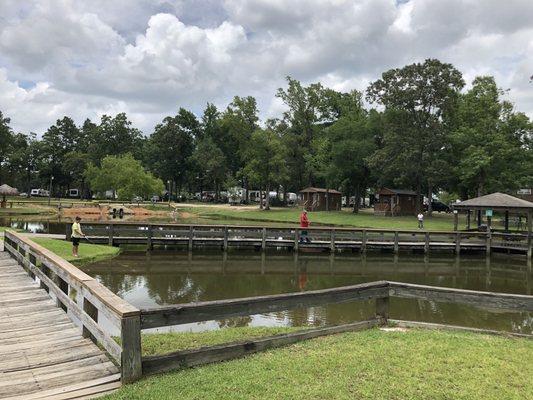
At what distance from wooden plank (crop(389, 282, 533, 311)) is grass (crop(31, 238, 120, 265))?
13.0 m

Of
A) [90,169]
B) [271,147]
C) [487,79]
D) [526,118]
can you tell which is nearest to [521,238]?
[526,118]

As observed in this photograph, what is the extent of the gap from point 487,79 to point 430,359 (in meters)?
45.5

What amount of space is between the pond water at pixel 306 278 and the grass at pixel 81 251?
576mm

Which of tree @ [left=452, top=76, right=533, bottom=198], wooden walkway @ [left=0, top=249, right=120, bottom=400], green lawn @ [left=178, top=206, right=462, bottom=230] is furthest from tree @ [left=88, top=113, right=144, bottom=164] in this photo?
wooden walkway @ [left=0, top=249, right=120, bottom=400]

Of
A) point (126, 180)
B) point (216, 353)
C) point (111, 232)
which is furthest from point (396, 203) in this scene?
point (216, 353)

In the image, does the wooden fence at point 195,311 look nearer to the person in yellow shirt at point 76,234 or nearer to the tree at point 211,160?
the person in yellow shirt at point 76,234

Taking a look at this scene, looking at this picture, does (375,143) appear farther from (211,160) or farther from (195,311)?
(195,311)

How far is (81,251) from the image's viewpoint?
58.5ft

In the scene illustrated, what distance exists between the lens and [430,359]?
4883 mm

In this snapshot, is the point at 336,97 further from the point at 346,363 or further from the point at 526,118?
the point at 346,363

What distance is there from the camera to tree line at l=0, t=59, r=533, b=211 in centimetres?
4044

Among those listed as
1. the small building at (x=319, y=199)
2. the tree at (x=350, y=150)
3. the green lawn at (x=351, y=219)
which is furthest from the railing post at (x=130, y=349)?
the small building at (x=319, y=199)

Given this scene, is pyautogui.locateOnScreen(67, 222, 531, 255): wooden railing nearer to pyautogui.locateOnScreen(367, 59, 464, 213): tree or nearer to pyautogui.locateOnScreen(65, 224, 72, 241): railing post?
pyautogui.locateOnScreen(65, 224, 72, 241): railing post

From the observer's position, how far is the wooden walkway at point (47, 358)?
12.9 feet
